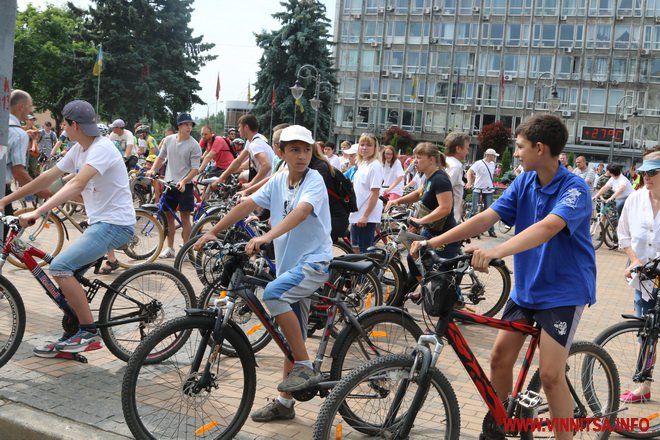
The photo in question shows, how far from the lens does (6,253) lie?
5.34m

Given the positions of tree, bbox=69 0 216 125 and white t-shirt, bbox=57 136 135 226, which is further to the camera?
tree, bbox=69 0 216 125

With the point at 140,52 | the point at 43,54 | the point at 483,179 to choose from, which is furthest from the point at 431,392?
the point at 43,54

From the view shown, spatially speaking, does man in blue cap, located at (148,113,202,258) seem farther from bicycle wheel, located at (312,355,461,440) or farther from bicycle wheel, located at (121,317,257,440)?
bicycle wheel, located at (312,355,461,440)

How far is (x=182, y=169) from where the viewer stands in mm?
A: 10328

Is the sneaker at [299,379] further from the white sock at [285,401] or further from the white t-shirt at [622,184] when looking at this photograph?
the white t-shirt at [622,184]

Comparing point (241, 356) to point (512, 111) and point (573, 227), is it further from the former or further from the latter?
point (512, 111)

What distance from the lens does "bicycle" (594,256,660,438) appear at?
185 inches

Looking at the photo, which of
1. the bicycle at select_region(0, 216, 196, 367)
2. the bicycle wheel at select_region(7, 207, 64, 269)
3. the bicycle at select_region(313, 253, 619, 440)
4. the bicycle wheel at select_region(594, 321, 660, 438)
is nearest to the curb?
the bicycle at select_region(0, 216, 196, 367)

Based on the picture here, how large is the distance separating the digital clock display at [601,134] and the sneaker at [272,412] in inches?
2649

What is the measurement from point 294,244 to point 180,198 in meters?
6.01

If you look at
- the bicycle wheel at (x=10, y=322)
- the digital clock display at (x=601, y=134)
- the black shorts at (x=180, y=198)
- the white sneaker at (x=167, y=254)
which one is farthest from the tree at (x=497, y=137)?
the bicycle wheel at (x=10, y=322)

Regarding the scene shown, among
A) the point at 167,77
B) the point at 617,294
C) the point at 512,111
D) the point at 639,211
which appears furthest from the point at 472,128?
the point at 639,211

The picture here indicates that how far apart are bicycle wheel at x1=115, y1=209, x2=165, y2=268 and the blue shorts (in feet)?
19.3

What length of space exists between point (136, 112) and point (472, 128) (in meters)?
37.8
